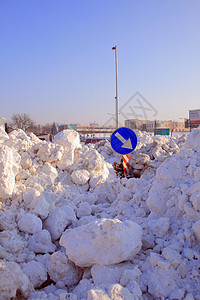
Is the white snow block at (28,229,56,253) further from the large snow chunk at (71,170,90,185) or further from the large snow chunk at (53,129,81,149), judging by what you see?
the large snow chunk at (53,129,81,149)

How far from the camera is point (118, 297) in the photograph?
89.0 inches

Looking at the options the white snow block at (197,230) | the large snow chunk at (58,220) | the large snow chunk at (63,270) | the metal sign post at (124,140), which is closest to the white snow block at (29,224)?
the large snow chunk at (58,220)

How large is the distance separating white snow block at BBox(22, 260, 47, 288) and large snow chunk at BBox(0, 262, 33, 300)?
7.4 inches

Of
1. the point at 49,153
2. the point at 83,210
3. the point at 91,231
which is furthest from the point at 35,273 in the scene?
the point at 49,153

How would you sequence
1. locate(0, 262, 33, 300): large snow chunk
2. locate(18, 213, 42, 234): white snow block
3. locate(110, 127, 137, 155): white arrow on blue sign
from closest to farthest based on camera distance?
locate(0, 262, 33, 300): large snow chunk, locate(18, 213, 42, 234): white snow block, locate(110, 127, 137, 155): white arrow on blue sign

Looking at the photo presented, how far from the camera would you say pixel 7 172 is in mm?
4367

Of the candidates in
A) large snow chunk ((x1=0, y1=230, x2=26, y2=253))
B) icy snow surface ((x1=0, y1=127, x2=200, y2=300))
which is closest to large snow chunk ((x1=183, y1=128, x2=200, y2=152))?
icy snow surface ((x1=0, y1=127, x2=200, y2=300))

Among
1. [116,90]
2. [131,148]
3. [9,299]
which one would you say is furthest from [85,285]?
[116,90]

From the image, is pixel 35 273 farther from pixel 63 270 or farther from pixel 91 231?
pixel 91 231

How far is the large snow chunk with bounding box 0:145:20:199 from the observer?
13.9ft

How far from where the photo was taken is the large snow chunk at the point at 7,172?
13.9ft

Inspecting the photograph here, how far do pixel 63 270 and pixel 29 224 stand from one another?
1032 mm

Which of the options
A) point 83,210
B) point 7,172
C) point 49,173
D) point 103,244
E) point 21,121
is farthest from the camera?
point 21,121

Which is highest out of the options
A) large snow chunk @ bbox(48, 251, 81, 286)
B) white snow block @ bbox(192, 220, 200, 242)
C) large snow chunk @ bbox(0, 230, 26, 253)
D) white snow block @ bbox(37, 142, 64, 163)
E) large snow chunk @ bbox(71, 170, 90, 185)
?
white snow block @ bbox(37, 142, 64, 163)
